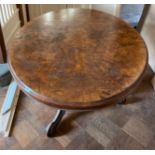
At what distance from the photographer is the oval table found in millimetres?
741

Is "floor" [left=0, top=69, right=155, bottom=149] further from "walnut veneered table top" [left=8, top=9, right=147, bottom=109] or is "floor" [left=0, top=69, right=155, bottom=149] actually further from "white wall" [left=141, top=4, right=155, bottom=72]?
"walnut veneered table top" [left=8, top=9, right=147, bottom=109]

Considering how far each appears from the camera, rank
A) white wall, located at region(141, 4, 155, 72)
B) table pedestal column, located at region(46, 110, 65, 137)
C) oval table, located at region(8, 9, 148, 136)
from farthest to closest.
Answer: white wall, located at region(141, 4, 155, 72)
table pedestal column, located at region(46, 110, 65, 137)
oval table, located at region(8, 9, 148, 136)

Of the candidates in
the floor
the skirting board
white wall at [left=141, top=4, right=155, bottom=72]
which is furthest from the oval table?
white wall at [left=141, top=4, right=155, bottom=72]

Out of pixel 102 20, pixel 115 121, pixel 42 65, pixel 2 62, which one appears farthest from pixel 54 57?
pixel 2 62

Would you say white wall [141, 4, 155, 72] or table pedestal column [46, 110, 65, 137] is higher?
white wall [141, 4, 155, 72]

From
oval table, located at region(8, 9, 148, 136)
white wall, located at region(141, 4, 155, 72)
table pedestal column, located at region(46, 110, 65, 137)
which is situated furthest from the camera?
white wall, located at region(141, 4, 155, 72)

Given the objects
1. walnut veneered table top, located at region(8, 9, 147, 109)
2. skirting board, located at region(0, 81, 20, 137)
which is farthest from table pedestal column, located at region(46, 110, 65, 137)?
walnut veneered table top, located at region(8, 9, 147, 109)

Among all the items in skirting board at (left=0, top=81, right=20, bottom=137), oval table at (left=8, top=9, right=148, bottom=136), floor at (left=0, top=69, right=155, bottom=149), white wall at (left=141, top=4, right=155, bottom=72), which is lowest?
floor at (left=0, top=69, right=155, bottom=149)

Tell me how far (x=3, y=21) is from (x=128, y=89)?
3.83 ft

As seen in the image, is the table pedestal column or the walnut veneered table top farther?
the table pedestal column

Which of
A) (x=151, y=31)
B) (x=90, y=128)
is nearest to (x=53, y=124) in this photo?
(x=90, y=128)

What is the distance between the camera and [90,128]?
1.26 meters

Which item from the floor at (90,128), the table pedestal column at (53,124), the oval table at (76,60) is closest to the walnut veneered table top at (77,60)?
the oval table at (76,60)
